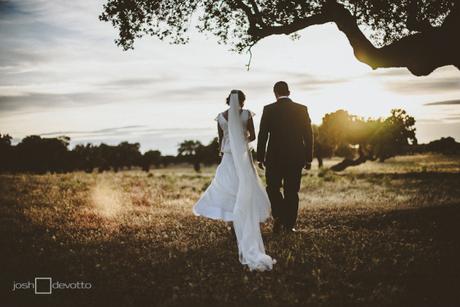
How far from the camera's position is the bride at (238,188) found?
306 inches

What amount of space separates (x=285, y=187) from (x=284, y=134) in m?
1.29

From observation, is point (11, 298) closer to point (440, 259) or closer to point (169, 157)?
point (440, 259)

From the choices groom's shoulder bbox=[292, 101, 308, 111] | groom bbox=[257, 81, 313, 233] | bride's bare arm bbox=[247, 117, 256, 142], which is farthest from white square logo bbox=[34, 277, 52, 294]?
groom's shoulder bbox=[292, 101, 308, 111]

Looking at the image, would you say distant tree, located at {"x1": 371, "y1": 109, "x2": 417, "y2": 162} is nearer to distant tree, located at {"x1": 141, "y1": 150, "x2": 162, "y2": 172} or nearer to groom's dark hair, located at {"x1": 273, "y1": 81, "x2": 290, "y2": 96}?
groom's dark hair, located at {"x1": 273, "y1": 81, "x2": 290, "y2": 96}

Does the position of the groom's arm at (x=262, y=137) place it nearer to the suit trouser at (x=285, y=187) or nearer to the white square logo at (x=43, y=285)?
the suit trouser at (x=285, y=187)

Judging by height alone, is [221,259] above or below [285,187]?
below

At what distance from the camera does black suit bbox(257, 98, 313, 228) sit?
966 centimetres

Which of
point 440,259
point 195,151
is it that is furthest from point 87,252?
point 195,151

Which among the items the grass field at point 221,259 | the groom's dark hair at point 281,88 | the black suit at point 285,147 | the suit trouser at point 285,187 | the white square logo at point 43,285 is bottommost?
the white square logo at point 43,285

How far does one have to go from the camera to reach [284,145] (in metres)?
9.69

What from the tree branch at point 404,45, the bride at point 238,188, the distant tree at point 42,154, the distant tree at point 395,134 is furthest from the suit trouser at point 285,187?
Answer: the distant tree at point 42,154

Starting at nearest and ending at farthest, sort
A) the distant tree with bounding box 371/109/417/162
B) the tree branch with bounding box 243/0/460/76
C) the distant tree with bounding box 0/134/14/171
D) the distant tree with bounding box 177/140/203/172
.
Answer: the tree branch with bounding box 243/0/460/76
the distant tree with bounding box 371/109/417/162
the distant tree with bounding box 0/134/14/171
the distant tree with bounding box 177/140/203/172

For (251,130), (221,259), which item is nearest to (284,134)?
(251,130)

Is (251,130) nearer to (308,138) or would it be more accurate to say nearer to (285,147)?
(285,147)
